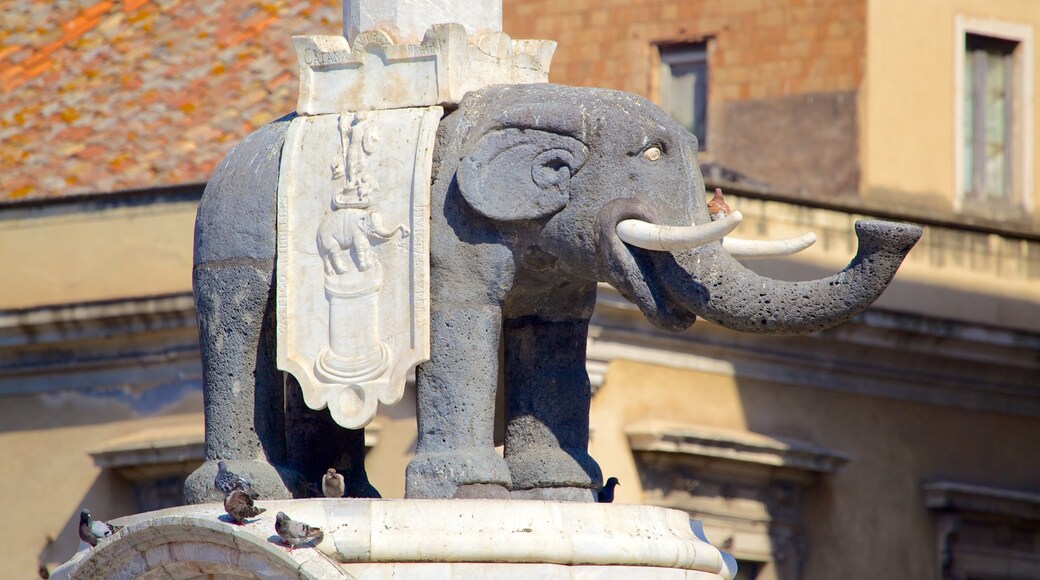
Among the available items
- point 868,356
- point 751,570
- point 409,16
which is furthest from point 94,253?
point 409,16

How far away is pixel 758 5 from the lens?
78.6ft

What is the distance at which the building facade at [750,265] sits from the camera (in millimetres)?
19422

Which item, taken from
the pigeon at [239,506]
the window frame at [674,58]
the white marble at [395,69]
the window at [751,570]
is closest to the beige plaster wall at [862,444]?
the window at [751,570]

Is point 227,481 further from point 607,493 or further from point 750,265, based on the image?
point 750,265

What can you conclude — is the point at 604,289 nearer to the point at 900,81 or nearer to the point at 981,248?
the point at 981,248

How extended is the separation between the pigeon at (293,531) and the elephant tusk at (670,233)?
115cm

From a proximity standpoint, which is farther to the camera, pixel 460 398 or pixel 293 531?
pixel 460 398

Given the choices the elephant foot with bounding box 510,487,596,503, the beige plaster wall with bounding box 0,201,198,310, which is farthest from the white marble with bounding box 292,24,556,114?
the beige plaster wall with bounding box 0,201,198,310

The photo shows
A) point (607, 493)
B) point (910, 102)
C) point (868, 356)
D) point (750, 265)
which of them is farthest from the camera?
point (910, 102)

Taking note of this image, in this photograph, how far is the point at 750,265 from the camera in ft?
64.3

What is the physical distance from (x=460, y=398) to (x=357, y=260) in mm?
458

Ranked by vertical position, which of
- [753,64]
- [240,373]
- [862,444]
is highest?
[240,373]

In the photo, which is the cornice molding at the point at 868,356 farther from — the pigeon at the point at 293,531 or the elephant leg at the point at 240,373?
the pigeon at the point at 293,531

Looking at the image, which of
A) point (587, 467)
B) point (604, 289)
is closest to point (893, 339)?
point (604, 289)
